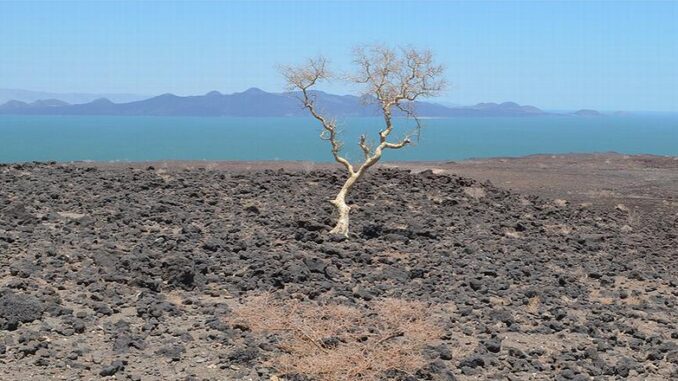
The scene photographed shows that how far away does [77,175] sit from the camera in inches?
960

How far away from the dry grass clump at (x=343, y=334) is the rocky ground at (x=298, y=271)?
0.28 m

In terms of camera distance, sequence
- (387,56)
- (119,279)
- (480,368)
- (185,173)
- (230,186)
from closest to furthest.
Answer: (480,368)
(119,279)
(387,56)
(230,186)
(185,173)

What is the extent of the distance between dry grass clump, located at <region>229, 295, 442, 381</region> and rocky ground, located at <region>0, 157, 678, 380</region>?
279 mm

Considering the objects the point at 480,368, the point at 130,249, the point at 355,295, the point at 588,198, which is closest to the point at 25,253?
the point at 130,249

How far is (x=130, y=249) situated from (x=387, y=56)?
851cm

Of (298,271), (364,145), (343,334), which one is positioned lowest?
(343,334)

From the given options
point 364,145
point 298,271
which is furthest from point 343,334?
point 364,145

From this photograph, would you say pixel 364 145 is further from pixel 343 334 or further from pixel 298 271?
pixel 343 334

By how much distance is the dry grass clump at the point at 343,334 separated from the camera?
32.5 ft

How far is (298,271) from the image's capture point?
14.6 metres

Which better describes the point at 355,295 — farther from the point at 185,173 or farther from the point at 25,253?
the point at 185,173

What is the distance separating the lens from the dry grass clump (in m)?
9.91

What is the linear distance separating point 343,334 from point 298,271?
350 cm

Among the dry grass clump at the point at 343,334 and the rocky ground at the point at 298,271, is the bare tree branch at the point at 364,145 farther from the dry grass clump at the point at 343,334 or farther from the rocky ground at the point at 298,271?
the dry grass clump at the point at 343,334
